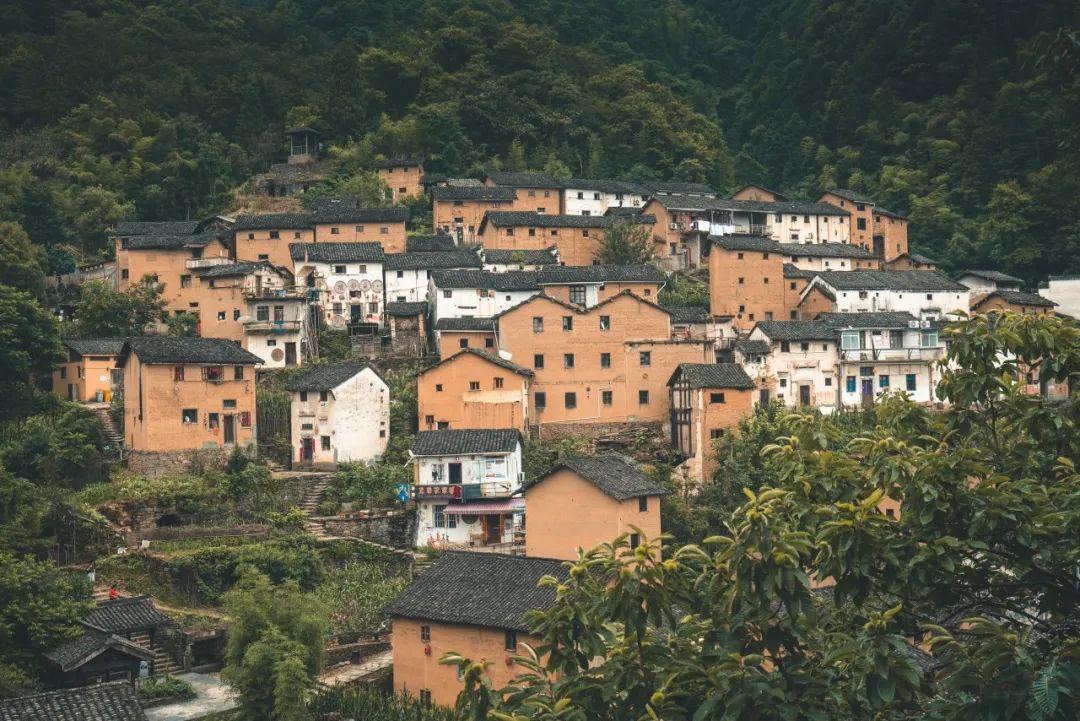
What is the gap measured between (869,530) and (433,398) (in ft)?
92.0

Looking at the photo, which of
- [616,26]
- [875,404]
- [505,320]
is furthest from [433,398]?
[616,26]

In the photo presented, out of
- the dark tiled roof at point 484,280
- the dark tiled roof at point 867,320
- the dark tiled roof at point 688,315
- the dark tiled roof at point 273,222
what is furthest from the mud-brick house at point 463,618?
the dark tiled roof at point 273,222

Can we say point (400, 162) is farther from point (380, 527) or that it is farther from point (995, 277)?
point (380, 527)

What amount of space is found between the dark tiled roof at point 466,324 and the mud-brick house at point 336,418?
4468mm

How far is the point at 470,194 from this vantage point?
5128 cm

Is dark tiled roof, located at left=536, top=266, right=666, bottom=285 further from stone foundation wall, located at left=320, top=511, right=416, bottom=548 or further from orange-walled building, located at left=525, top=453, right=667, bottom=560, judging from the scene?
orange-walled building, located at left=525, top=453, right=667, bottom=560

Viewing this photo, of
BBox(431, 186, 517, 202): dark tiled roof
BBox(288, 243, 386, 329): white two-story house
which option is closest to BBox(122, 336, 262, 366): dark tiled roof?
BBox(288, 243, 386, 329): white two-story house

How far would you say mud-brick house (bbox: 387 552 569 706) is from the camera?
73.2 feet

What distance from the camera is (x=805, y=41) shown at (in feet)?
252

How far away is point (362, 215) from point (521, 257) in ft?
19.3

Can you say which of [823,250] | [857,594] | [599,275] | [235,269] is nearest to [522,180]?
[823,250]

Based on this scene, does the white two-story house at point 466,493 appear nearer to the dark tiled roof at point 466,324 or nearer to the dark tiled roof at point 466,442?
the dark tiled roof at point 466,442

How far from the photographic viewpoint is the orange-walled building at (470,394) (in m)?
35.3

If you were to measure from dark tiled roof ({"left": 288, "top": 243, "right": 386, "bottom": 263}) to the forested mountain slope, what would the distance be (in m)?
12.1
